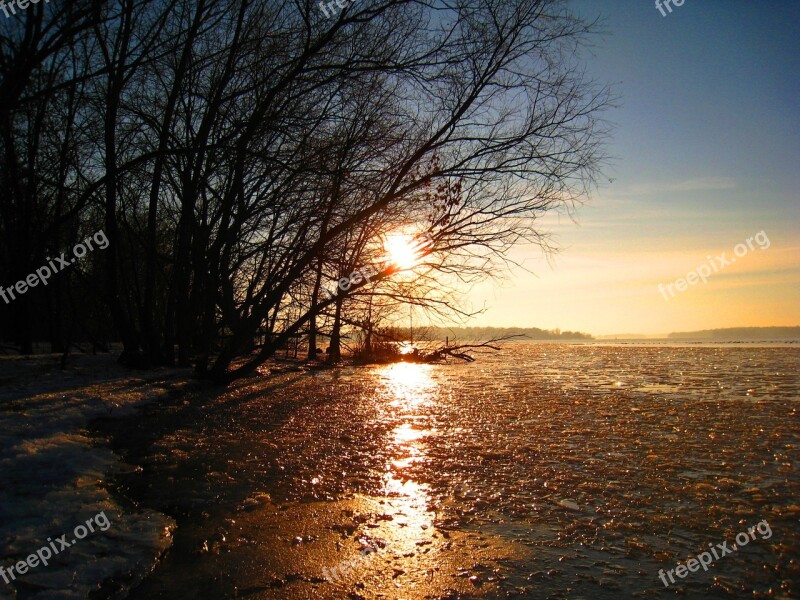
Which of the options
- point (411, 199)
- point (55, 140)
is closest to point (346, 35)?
point (411, 199)

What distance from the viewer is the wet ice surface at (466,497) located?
3.08 meters

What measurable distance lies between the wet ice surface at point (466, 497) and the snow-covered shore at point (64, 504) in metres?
0.23

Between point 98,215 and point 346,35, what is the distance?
10.7 meters

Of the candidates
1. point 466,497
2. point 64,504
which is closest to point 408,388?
point 466,497

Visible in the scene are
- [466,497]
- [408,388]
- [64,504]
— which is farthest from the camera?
[408,388]

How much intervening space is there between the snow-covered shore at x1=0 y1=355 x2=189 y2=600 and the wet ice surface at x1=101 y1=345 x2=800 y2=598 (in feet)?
0.76

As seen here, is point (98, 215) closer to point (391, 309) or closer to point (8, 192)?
point (8, 192)

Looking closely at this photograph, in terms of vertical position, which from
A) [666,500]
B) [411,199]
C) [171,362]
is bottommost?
[666,500]

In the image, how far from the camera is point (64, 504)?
3812 mm

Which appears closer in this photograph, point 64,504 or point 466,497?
point 64,504

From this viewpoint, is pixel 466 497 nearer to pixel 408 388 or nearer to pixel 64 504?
pixel 64 504

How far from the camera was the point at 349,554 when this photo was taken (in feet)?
10.9

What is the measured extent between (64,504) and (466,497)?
9.23 ft

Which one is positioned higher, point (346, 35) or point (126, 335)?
point (346, 35)
